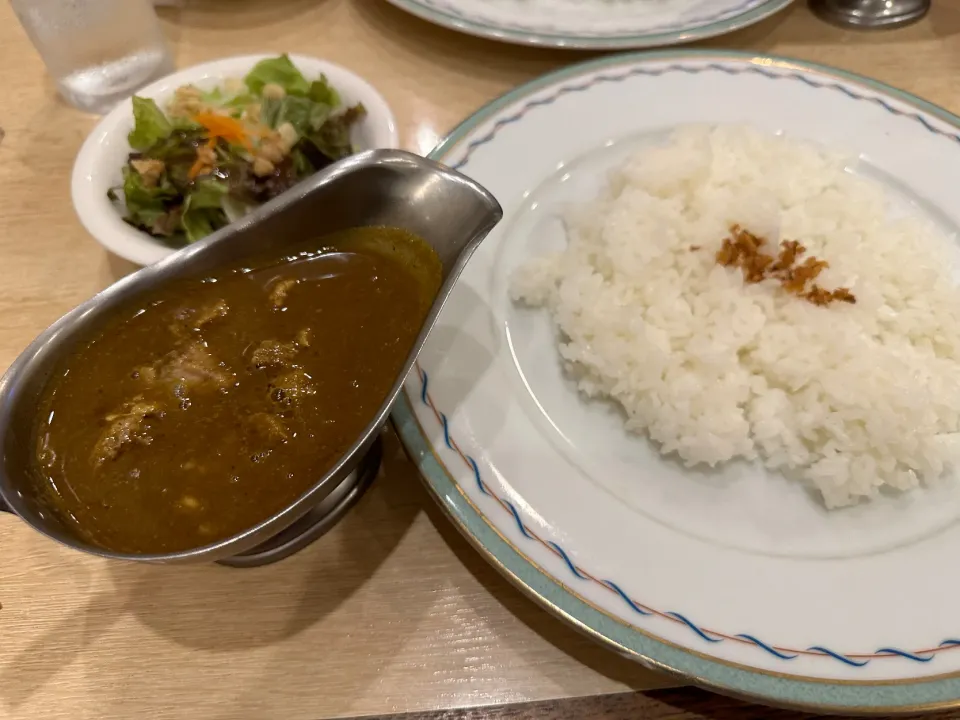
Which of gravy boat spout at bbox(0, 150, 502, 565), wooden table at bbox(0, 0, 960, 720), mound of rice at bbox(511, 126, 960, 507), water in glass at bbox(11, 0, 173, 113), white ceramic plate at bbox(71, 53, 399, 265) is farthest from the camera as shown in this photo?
water in glass at bbox(11, 0, 173, 113)

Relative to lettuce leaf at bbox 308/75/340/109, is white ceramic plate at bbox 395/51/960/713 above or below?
below

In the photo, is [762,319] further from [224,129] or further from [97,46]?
[97,46]

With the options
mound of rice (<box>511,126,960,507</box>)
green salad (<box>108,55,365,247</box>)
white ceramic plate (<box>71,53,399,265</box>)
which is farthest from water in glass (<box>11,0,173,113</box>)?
mound of rice (<box>511,126,960,507</box>)

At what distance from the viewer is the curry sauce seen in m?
1.25

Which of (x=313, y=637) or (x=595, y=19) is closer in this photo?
(x=313, y=637)

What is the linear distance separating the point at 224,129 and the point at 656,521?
1.60m

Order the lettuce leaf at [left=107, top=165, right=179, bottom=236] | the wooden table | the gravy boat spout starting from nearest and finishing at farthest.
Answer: the gravy boat spout → the wooden table → the lettuce leaf at [left=107, top=165, right=179, bottom=236]

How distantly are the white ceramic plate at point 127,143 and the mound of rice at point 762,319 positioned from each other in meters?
0.65

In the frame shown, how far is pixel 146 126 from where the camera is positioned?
189cm

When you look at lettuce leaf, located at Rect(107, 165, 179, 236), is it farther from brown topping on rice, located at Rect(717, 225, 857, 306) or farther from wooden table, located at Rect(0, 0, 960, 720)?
brown topping on rice, located at Rect(717, 225, 857, 306)

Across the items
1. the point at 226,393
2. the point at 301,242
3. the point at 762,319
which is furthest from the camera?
the point at 762,319

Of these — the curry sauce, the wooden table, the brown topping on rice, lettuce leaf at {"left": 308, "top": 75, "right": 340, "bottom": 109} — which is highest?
lettuce leaf at {"left": 308, "top": 75, "right": 340, "bottom": 109}

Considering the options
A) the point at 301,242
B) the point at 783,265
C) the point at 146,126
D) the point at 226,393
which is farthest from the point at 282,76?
the point at 783,265

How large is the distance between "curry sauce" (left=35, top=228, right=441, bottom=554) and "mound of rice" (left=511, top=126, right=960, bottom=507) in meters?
0.49
